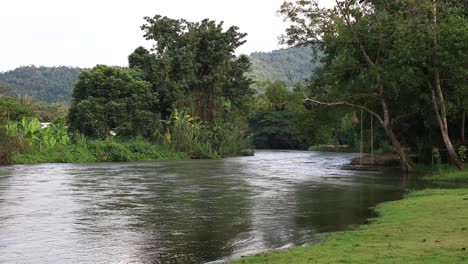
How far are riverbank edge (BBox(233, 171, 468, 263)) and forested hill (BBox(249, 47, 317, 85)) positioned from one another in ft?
441

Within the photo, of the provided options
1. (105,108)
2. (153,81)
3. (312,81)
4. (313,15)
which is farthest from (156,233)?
(153,81)

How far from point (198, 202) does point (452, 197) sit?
776 centimetres

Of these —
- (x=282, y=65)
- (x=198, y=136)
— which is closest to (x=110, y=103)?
(x=198, y=136)

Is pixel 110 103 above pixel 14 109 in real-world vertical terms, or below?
above

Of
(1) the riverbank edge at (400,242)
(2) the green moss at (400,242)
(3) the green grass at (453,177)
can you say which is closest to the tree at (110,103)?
(3) the green grass at (453,177)

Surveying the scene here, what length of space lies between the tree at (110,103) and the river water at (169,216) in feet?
74.2

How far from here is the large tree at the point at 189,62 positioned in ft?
Answer: 164

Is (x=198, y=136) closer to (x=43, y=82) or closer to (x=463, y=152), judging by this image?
(x=463, y=152)

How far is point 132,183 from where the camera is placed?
75.0 ft

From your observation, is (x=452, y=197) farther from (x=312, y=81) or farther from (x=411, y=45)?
(x=312, y=81)

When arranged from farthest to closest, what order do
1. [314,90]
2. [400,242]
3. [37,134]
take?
1. [37,134]
2. [314,90]
3. [400,242]

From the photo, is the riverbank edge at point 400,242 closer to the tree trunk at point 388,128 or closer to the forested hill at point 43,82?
the tree trunk at point 388,128

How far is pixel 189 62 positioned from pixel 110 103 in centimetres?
920

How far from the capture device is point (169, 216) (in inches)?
528
